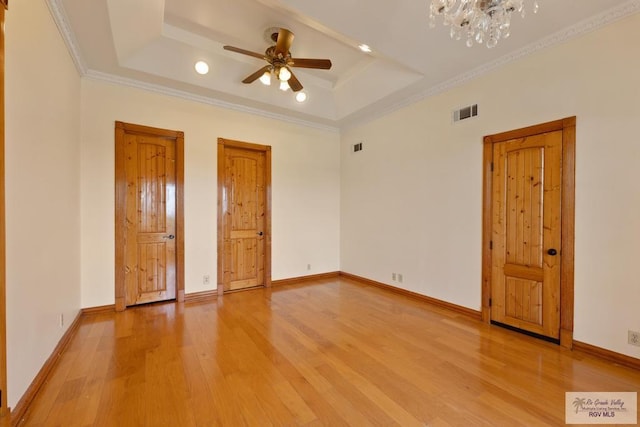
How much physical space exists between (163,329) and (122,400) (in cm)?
124

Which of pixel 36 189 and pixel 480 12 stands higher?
→ pixel 480 12

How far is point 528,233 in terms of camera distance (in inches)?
118

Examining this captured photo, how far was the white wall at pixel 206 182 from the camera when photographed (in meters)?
3.49

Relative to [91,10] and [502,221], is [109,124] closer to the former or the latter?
[91,10]

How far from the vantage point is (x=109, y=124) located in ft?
11.7

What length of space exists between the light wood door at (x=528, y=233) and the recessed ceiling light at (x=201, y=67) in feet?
12.5

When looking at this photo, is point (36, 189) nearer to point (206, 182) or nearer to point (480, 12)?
point (206, 182)

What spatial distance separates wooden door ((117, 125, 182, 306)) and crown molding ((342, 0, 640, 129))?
12.1 feet

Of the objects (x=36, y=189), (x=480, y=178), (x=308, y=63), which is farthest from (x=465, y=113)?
(x=36, y=189)

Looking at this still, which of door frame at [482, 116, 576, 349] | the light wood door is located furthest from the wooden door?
door frame at [482, 116, 576, 349]

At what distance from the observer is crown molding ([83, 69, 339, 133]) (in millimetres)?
3514

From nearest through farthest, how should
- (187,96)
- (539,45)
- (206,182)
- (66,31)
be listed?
(66,31), (539,45), (187,96), (206,182)

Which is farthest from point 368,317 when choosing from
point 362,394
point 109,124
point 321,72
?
point 109,124

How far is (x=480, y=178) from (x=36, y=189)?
4.31 metres
